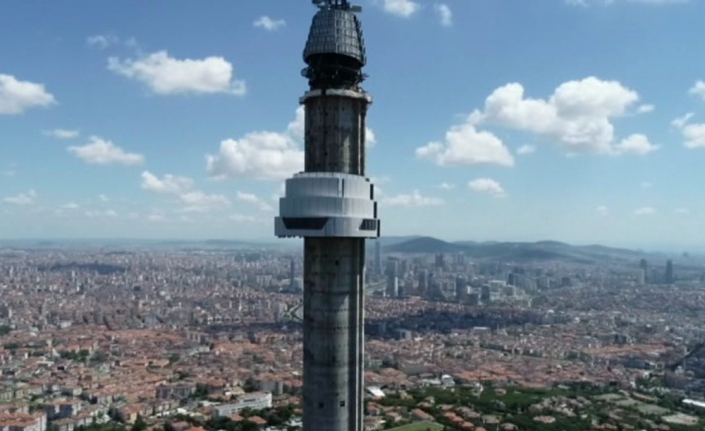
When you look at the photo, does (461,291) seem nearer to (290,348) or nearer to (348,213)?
(290,348)

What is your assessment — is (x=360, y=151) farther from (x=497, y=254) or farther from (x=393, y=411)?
(x=497, y=254)

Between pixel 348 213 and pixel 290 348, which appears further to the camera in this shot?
pixel 290 348

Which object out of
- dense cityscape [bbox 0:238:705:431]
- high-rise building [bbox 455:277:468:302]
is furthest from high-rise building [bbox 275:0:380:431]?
high-rise building [bbox 455:277:468:302]

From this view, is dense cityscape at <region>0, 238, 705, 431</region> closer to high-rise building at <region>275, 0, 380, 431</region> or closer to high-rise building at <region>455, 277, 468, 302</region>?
high-rise building at <region>455, 277, 468, 302</region>

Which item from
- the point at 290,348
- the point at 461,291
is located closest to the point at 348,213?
the point at 290,348

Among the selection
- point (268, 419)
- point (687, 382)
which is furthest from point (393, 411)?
point (687, 382)

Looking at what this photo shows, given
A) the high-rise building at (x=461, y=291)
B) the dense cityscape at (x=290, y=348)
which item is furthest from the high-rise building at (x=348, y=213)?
the high-rise building at (x=461, y=291)

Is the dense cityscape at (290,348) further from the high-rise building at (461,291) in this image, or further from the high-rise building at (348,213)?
the high-rise building at (348,213)
